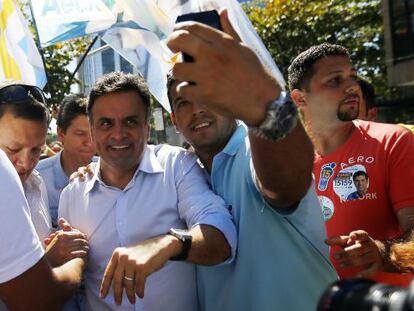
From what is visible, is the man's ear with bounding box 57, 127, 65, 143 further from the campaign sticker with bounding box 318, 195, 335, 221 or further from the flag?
the campaign sticker with bounding box 318, 195, 335, 221

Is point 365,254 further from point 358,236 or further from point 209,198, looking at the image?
point 209,198

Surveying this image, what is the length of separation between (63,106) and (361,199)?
2.44m

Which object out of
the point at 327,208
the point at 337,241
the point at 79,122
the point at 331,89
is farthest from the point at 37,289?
the point at 79,122

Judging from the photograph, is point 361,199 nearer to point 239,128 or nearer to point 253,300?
point 239,128

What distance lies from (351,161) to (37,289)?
1.59 meters

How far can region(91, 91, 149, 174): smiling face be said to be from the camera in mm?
2246

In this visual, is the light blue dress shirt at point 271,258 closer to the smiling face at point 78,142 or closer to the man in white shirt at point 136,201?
the man in white shirt at point 136,201

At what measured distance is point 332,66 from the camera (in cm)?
301

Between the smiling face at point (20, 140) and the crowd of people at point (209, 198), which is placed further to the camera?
the smiling face at point (20, 140)

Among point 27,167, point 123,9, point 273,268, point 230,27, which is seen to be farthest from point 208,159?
point 123,9

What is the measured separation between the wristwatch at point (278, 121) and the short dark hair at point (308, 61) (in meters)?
1.75

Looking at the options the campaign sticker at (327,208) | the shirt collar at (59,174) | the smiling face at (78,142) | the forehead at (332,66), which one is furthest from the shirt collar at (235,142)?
the smiling face at (78,142)

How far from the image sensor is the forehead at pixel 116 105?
7.45 feet

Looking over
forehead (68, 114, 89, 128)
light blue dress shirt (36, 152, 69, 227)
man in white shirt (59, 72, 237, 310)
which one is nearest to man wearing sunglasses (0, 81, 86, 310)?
man in white shirt (59, 72, 237, 310)
